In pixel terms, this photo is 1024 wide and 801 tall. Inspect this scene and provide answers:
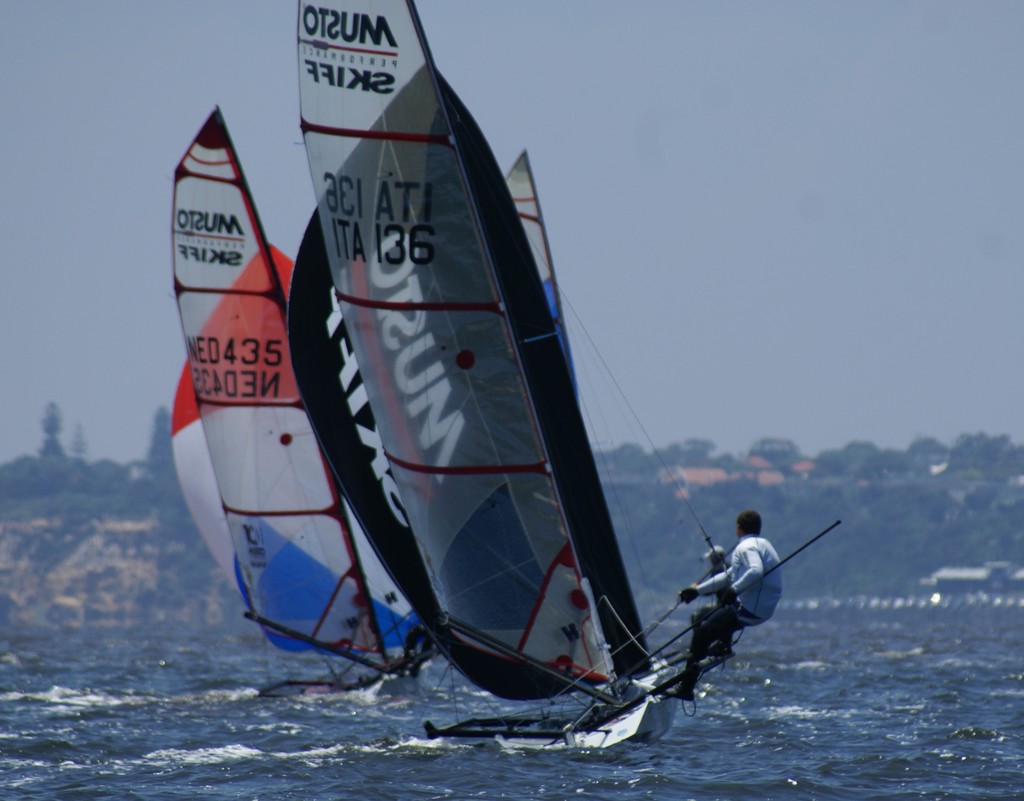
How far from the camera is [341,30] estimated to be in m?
14.4

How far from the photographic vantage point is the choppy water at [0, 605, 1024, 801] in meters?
13.3

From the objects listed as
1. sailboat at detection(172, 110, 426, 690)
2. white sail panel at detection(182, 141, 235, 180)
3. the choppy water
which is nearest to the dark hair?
the choppy water

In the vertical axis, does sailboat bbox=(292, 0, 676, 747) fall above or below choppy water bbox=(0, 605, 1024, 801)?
above

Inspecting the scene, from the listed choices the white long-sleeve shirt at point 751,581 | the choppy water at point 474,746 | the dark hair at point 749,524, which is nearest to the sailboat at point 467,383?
the choppy water at point 474,746

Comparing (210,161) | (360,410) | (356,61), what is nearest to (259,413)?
(210,161)

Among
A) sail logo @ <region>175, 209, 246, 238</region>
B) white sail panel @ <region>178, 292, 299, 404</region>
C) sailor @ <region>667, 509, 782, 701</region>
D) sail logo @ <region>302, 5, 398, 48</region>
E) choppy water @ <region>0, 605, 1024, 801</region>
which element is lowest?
choppy water @ <region>0, 605, 1024, 801</region>

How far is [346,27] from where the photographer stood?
14398 mm

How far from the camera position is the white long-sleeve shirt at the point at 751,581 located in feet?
44.0

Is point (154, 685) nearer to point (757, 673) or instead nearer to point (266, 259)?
point (266, 259)

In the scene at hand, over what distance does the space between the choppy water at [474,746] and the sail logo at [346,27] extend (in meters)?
5.85

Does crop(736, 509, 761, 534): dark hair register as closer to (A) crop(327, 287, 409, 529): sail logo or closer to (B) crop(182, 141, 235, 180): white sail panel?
(A) crop(327, 287, 409, 529): sail logo

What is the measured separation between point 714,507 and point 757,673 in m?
141

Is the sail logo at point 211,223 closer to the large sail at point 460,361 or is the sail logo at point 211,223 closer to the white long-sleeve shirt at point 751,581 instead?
the large sail at point 460,361

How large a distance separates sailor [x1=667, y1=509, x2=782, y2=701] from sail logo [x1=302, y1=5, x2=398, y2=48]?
5000mm
